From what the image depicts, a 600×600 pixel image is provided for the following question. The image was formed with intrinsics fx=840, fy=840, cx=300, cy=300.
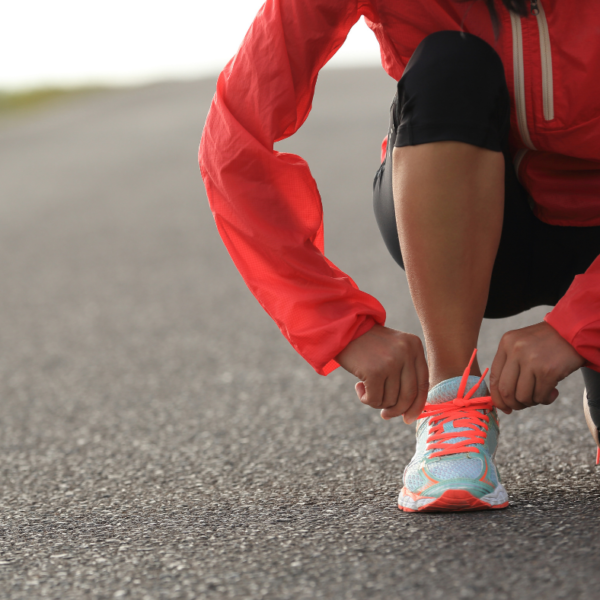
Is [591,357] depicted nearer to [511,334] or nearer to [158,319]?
[511,334]

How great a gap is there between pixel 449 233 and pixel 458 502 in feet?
1.15

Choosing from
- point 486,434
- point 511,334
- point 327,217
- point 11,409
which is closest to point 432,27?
point 511,334

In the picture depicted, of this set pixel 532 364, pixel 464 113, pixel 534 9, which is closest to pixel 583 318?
pixel 532 364

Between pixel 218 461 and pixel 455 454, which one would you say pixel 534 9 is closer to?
pixel 455 454

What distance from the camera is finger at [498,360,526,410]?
3.52 ft

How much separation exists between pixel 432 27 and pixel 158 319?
6.61 ft

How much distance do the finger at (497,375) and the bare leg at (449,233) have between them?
72 millimetres

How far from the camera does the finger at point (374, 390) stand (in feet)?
3.62

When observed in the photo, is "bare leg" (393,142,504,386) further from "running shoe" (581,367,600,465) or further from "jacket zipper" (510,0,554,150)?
"running shoe" (581,367,600,465)

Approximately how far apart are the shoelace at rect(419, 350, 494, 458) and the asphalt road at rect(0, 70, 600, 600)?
106mm

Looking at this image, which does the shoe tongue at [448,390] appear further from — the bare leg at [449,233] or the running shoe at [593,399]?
the running shoe at [593,399]

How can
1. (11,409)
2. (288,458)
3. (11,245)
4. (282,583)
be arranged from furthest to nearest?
(11,245), (11,409), (288,458), (282,583)

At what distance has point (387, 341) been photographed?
43.6 inches

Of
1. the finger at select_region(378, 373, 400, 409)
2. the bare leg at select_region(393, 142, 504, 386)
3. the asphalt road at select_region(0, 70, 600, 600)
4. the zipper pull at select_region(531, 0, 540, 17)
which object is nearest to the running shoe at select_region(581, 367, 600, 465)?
the asphalt road at select_region(0, 70, 600, 600)
